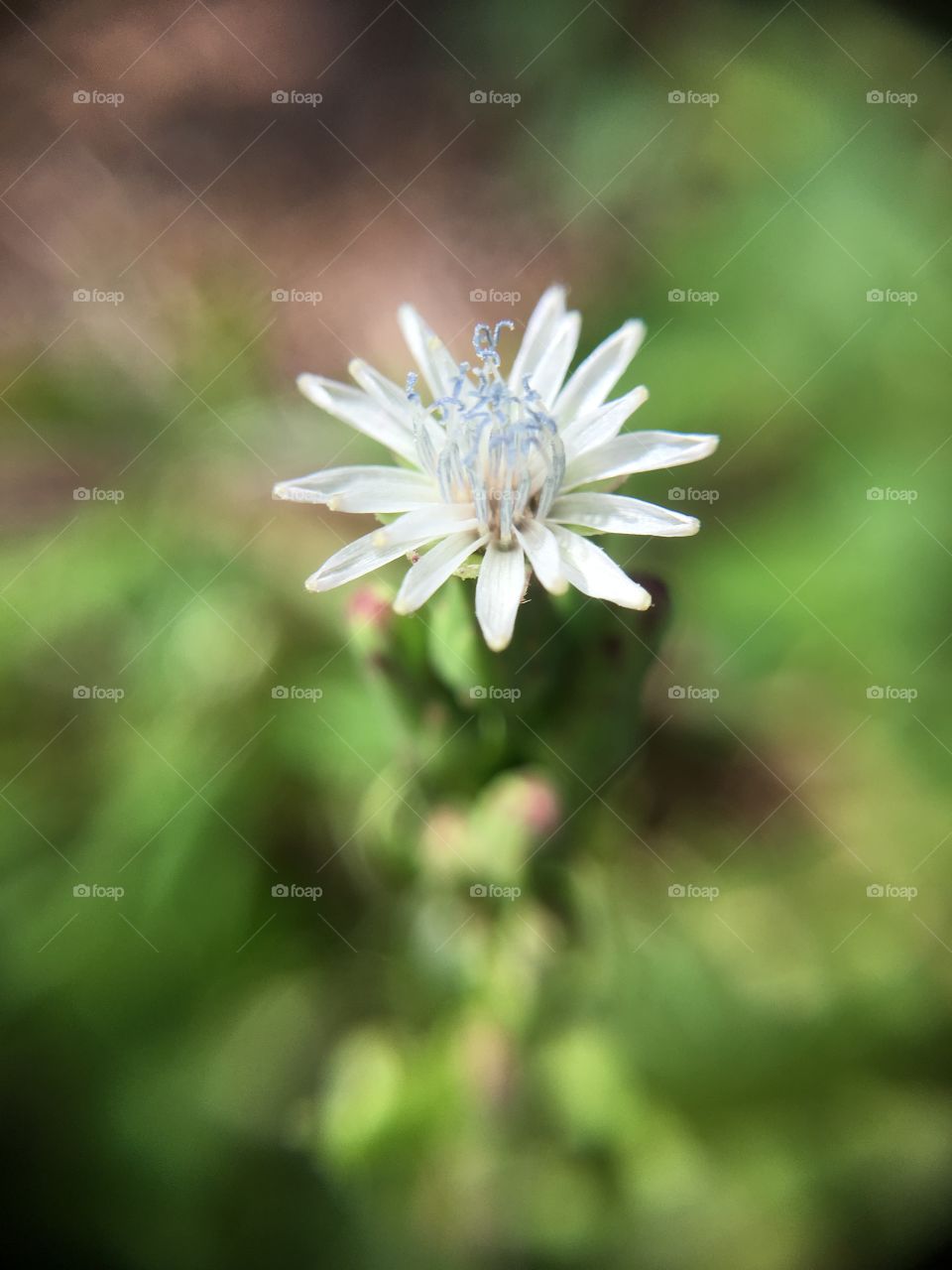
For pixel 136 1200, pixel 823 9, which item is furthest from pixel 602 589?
pixel 823 9

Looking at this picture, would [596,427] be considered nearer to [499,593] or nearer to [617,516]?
[617,516]

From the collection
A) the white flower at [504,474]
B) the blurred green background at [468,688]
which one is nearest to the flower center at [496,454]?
the white flower at [504,474]

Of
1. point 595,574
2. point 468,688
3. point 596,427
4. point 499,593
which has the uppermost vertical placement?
point 596,427

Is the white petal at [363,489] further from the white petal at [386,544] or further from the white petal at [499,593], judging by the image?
the white petal at [499,593]

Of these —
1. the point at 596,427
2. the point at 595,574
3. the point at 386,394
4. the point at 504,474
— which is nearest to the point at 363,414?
the point at 386,394

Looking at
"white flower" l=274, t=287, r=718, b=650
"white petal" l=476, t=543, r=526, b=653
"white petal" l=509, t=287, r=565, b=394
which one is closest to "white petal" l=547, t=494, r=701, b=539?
"white flower" l=274, t=287, r=718, b=650

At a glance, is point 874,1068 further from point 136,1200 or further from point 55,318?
point 55,318

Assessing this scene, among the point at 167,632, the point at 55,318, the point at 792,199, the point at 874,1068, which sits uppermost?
the point at 792,199
